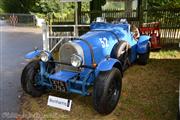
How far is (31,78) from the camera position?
6.22 metres

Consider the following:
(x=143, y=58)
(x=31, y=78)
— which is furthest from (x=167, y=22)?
(x=31, y=78)

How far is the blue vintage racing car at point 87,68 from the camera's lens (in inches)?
214

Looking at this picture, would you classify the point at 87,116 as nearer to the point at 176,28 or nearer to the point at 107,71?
the point at 107,71

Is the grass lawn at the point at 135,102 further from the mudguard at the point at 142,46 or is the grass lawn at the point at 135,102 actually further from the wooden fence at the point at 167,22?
the wooden fence at the point at 167,22

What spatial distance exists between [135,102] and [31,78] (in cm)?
221

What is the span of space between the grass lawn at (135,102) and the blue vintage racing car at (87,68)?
0.89 feet

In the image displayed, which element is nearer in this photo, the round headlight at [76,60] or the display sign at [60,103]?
the round headlight at [76,60]

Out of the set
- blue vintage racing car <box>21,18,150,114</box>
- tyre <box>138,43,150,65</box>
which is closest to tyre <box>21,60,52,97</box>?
blue vintage racing car <box>21,18,150,114</box>

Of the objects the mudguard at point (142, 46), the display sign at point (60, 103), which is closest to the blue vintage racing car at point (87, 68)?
the display sign at point (60, 103)

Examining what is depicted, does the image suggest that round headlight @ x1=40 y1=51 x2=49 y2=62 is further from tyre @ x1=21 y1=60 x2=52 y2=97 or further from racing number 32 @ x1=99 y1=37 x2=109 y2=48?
racing number 32 @ x1=99 y1=37 x2=109 y2=48

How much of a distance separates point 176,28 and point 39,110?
7.24 metres

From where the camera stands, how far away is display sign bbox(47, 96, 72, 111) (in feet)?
19.0

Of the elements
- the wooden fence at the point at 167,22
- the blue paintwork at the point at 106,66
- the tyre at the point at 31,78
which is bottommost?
the tyre at the point at 31,78

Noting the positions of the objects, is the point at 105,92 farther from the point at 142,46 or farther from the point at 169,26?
the point at 169,26
